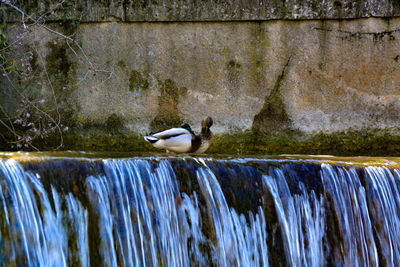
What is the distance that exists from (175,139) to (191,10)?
5.23ft

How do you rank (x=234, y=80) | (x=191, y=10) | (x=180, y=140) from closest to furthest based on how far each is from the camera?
(x=180, y=140), (x=191, y=10), (x=234, y=80)

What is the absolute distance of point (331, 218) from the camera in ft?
14.5

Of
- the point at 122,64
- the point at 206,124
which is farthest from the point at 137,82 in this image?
the point at 206,124

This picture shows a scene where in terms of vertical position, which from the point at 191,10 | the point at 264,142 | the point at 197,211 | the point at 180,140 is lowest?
the point at 197,211

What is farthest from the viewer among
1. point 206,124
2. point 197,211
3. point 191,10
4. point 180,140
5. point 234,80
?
point 234,80

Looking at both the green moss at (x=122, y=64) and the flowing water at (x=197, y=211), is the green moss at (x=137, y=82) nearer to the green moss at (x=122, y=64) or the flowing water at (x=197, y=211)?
the green moss at (x=122, y=64)

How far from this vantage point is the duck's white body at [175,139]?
4.76 m

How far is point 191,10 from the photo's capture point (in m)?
5.81

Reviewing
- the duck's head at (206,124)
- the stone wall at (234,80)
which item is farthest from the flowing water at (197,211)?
the stone wall at (234,80)

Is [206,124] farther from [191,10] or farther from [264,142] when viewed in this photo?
[191,10]

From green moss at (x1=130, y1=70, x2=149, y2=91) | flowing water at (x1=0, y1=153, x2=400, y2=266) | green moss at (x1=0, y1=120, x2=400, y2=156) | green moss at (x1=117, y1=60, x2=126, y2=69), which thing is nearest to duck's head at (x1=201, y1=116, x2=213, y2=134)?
flowing water at (x1=0, y1=153, x2=400, y2=266)

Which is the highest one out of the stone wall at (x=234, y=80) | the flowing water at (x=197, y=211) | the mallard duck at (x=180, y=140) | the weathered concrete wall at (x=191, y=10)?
the weathered concrete wall at (x=191, y=10)

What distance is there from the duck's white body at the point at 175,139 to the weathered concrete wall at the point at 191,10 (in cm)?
148

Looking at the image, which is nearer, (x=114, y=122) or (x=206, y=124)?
(x=206, y=124)
